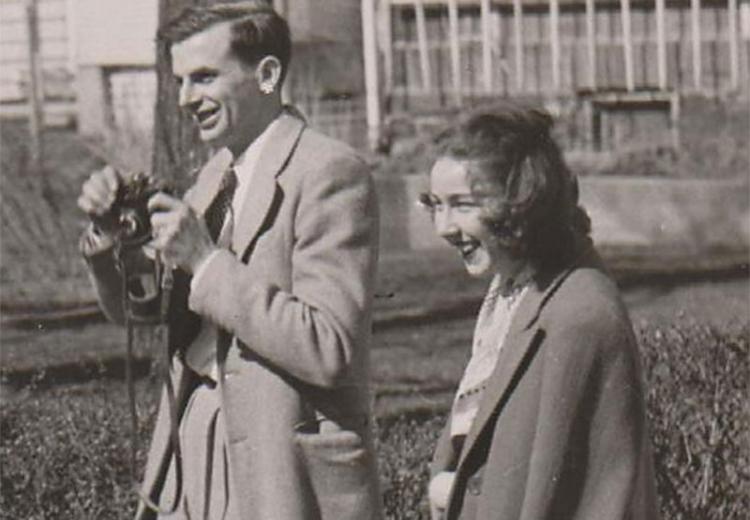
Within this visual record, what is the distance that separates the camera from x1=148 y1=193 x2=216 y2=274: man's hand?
3832 mm

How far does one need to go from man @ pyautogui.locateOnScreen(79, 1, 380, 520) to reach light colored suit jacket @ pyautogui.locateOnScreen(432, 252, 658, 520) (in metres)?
0.39

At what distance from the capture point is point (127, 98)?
19.4 m

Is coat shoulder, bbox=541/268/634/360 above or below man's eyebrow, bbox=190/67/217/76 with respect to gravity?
below

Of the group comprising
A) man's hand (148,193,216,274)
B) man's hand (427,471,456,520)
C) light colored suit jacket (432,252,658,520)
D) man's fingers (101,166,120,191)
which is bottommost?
man's hand (427,471,456,520)

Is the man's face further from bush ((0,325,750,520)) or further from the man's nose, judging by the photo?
bush ((0,325,750,520))

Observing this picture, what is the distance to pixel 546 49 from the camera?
705 inches

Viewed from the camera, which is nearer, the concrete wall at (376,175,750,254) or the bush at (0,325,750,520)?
the bush at (0,325,750,520)

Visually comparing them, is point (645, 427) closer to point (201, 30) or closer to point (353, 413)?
point (353, 413)

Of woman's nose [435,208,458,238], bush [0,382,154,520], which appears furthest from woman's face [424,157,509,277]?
bush [0,382,154,520]

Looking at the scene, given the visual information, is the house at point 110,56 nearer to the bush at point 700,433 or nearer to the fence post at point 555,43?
the fence post at point 555,43

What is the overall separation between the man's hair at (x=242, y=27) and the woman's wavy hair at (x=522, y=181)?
49cm

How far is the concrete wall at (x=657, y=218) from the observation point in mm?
15023

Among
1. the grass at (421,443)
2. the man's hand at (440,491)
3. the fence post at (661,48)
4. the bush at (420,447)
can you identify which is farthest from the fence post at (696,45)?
the man's hand at (440,491)

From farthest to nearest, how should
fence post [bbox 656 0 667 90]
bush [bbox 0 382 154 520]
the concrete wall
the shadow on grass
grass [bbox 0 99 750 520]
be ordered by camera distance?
fence post [bbox 656 0 667 90]
the concrete wall
the shadow on grass
grass [bbox 0 99 750 520]
bush [bbox 0 382 154 520]
